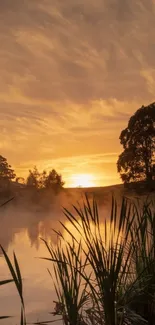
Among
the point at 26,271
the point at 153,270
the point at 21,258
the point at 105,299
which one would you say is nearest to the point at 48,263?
the point at 26,271

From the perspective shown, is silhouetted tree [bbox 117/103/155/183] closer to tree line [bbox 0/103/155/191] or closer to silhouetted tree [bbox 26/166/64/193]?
tree line [bbox 0/103/155/191]

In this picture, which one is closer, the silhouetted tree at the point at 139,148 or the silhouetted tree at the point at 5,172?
the silhouetted tree at the point at 139,148

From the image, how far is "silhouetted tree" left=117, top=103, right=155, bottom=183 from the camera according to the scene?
25266 mm

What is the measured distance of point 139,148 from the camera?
84.9 ft

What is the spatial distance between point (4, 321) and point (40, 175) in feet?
126

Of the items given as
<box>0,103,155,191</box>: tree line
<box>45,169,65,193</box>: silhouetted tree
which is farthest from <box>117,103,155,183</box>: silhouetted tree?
<box>45,169,65,193</box>: silhouetted tree

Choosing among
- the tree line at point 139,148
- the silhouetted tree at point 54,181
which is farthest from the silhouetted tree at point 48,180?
the tree line at point 139,148

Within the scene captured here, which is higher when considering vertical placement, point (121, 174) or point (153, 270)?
point (121, 174)

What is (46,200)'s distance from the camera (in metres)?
31.7

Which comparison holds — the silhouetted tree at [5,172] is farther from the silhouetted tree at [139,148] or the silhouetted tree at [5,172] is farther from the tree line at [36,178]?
the silhouetted tree at [139,148]

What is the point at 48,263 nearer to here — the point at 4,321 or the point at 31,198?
the point at 4,321

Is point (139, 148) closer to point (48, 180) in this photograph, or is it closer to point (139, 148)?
point (139, 148)

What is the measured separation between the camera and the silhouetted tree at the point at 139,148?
2527 cm

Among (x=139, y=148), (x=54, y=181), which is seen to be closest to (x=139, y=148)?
(x=139, y=148)
